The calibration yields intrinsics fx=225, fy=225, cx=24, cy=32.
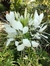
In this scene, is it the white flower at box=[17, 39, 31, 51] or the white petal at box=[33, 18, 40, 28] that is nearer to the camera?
the white flower at box=[17, 39, 31, 51]

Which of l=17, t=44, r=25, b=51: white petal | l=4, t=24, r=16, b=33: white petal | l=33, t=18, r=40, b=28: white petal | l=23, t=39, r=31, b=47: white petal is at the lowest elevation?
l=17, t=44, r=25, b=51: white petal

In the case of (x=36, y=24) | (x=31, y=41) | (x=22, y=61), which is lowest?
(x=22, y=61)

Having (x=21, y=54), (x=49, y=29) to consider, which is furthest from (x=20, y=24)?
(x=49, y=29)

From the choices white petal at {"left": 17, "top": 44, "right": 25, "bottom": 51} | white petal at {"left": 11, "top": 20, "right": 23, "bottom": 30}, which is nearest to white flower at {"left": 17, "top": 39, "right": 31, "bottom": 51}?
white petal at {"left": 17, "top": 44, "right": 25, "bottom": 51}

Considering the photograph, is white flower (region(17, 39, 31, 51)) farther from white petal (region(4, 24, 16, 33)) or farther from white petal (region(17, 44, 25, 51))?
white petal (region(4, 24, 16, 33))

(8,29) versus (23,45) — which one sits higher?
(8,29)

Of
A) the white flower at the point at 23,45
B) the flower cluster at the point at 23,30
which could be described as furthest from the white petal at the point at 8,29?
the white flower at the point at 23,45

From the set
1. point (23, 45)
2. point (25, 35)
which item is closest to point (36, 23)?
point (25, 35)

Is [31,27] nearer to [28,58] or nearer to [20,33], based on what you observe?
[20,33]

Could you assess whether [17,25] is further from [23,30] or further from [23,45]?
[23,45]
